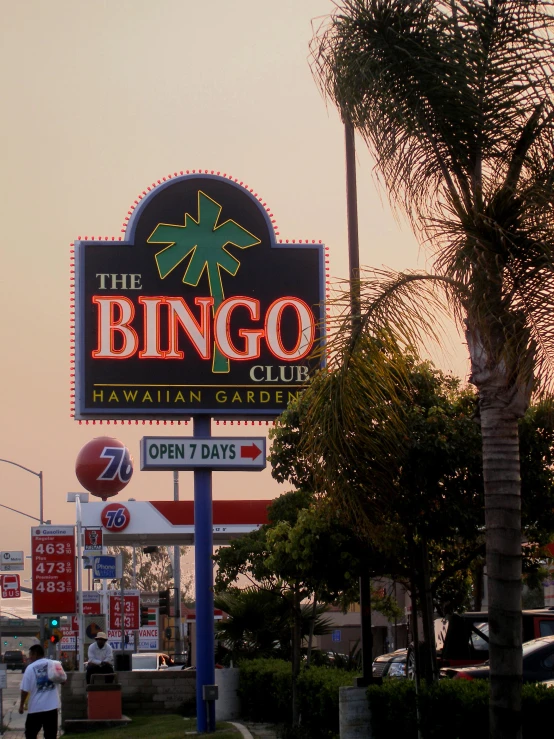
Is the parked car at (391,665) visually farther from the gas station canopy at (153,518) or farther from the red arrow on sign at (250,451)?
the gas station canopy at (153,518)

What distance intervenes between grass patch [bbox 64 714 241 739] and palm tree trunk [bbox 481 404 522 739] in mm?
9189

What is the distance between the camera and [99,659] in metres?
24.6

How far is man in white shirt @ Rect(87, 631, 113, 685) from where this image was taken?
2411 centimetres

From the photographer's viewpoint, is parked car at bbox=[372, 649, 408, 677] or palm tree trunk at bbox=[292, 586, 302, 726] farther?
parked car at bbox=[372, 649, 408, 677]

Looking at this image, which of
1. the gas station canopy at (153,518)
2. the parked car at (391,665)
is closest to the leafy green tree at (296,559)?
the parked car at (391,665)

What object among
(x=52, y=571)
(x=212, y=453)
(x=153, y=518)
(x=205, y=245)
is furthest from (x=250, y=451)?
(x=153, y=518)

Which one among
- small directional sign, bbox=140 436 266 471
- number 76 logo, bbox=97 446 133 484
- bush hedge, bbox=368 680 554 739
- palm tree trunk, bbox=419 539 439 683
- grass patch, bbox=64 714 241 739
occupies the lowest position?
grass patch, bbox=64 714 241 739

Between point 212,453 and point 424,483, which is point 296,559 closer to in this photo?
point 424,483

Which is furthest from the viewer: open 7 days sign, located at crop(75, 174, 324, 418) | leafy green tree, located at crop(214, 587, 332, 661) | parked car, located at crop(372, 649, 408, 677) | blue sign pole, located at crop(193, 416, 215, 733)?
parked car, located at crop(372, 649, 408, 677)

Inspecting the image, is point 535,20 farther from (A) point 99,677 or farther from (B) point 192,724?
(A) point 99,677

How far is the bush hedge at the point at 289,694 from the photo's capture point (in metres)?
16.2

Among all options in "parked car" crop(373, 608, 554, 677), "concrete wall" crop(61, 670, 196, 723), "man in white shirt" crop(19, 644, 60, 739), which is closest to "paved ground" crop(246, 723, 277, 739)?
"parked car" crop(373, 608, 554, 677)

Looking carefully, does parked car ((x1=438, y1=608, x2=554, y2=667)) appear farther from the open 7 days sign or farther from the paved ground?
the open 7 days sign

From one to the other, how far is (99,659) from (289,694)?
6.98 meters
